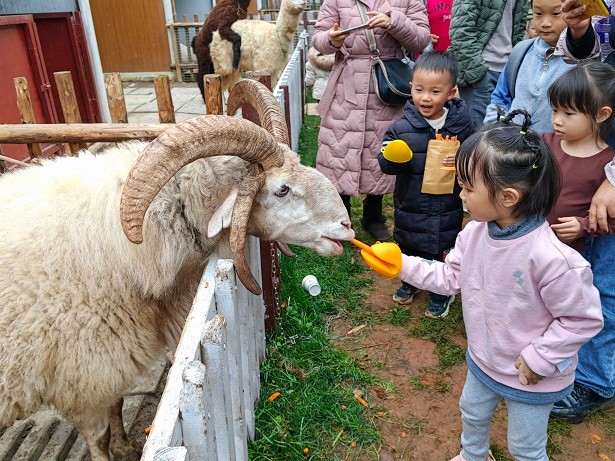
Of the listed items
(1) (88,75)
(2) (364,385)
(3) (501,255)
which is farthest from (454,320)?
(1) (88,75)

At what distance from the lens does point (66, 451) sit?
2887mm

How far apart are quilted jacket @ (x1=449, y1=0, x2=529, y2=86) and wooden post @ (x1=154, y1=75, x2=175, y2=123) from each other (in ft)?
7.99

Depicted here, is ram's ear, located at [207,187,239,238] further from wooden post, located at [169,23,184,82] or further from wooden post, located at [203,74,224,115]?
wooden post, located at [169,23,184,82]

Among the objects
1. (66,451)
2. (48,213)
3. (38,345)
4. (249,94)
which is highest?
(249,94)

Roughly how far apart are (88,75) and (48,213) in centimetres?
669

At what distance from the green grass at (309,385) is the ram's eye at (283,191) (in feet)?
4.13

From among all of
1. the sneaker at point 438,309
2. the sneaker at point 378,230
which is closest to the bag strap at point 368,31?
the sneaker at point 378,230

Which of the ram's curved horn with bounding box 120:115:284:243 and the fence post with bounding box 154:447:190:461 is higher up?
the ram's curved horn with bounding box 120:115:284:243

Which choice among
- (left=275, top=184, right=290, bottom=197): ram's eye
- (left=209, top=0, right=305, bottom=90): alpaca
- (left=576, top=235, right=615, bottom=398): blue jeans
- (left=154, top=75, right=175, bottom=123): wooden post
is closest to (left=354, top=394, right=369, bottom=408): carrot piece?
(left=576, top=235, right=615, bottom=398): blue jeans

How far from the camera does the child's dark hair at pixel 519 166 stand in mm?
1858

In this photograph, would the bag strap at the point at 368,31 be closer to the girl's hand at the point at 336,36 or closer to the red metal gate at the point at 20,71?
the girl's hand at the point at 336,36

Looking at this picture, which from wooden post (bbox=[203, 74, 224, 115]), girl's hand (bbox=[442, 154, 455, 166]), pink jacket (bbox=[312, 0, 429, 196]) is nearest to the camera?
girl's hand (bbox=[442, 154, 455, 166])

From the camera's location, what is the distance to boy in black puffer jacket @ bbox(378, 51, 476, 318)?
10.7ft

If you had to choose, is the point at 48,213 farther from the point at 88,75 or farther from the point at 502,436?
the point at 88,75
